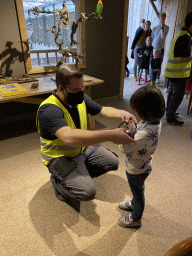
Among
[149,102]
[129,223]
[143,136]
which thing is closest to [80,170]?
[129,223]

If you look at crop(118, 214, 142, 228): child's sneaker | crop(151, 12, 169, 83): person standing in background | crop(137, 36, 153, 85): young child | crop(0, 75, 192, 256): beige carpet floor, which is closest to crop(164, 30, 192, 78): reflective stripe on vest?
crop(0, 75, 192, 256): beige carpet floor

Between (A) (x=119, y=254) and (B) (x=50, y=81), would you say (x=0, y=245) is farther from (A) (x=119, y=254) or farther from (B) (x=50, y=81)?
(B) (x=50, y=81)

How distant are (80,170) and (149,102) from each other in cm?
71

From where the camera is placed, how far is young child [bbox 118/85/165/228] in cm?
93

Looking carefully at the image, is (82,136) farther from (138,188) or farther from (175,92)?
(175,92)

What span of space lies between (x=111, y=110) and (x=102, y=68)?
216 cm

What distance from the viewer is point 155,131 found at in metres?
1.00

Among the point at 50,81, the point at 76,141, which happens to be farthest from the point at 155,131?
the point at 50,81

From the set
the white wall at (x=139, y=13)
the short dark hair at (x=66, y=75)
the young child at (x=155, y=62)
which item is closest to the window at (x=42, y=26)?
the short dark hair at (x=66, y=75)

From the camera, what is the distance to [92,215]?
1413mm

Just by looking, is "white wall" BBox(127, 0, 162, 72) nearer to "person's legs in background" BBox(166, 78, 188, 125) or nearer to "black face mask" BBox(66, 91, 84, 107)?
"person's legs in background" BBox(166, 78, 188, 125)

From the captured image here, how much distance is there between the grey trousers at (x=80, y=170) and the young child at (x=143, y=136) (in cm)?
32

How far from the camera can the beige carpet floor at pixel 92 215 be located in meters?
1.21

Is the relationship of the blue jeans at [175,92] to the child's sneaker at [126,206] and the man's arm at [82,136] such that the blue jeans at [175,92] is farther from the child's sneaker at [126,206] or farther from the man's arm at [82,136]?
the man's arm at [82,136]
